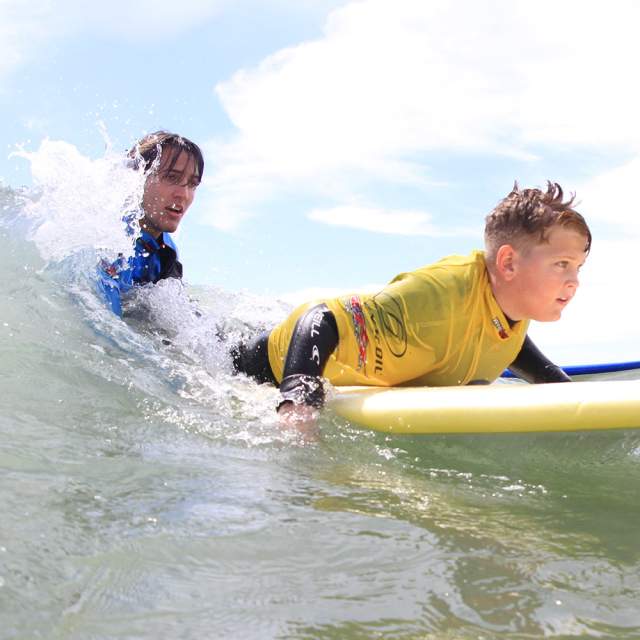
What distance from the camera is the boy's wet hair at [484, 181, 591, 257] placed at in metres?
2.77

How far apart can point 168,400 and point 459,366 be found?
1.08 meters

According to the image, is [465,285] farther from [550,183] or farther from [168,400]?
[168,400]

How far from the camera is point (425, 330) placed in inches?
110

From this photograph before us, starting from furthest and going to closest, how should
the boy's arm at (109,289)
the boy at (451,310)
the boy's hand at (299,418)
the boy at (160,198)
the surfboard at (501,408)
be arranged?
1. the boy at (160,198)
2. the boy's arm at (109,289)
3. the boy at (451,310)
4. the boy's hand at (299,418)
5. the surfboard at (501,408)

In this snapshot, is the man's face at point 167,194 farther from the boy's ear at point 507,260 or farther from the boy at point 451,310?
the boy's ear at point 507,260

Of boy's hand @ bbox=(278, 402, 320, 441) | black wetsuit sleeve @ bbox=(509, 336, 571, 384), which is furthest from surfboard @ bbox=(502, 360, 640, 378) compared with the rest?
boy's hand @ bbox=(278, 402, 320, 441)

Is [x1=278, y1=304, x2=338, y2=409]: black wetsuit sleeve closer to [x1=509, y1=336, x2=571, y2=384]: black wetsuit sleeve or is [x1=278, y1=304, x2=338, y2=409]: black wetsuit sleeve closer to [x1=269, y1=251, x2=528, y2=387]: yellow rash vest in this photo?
[x1=269, y1=251, x2=528, y2=387]: yellow rash vest

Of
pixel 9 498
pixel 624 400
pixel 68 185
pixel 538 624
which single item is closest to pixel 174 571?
pixel 9 498

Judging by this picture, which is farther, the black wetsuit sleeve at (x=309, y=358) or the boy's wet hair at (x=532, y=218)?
the boy's wet hair at (x=532, y=218)

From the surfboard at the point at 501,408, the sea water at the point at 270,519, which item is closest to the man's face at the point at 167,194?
the sea water at the point at 270,519

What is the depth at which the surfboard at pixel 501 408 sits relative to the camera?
95.3 inches

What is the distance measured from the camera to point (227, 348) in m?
3.66

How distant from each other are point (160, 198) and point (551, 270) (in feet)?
7.47

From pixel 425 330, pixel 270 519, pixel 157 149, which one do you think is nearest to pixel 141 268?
pixel 157 149
